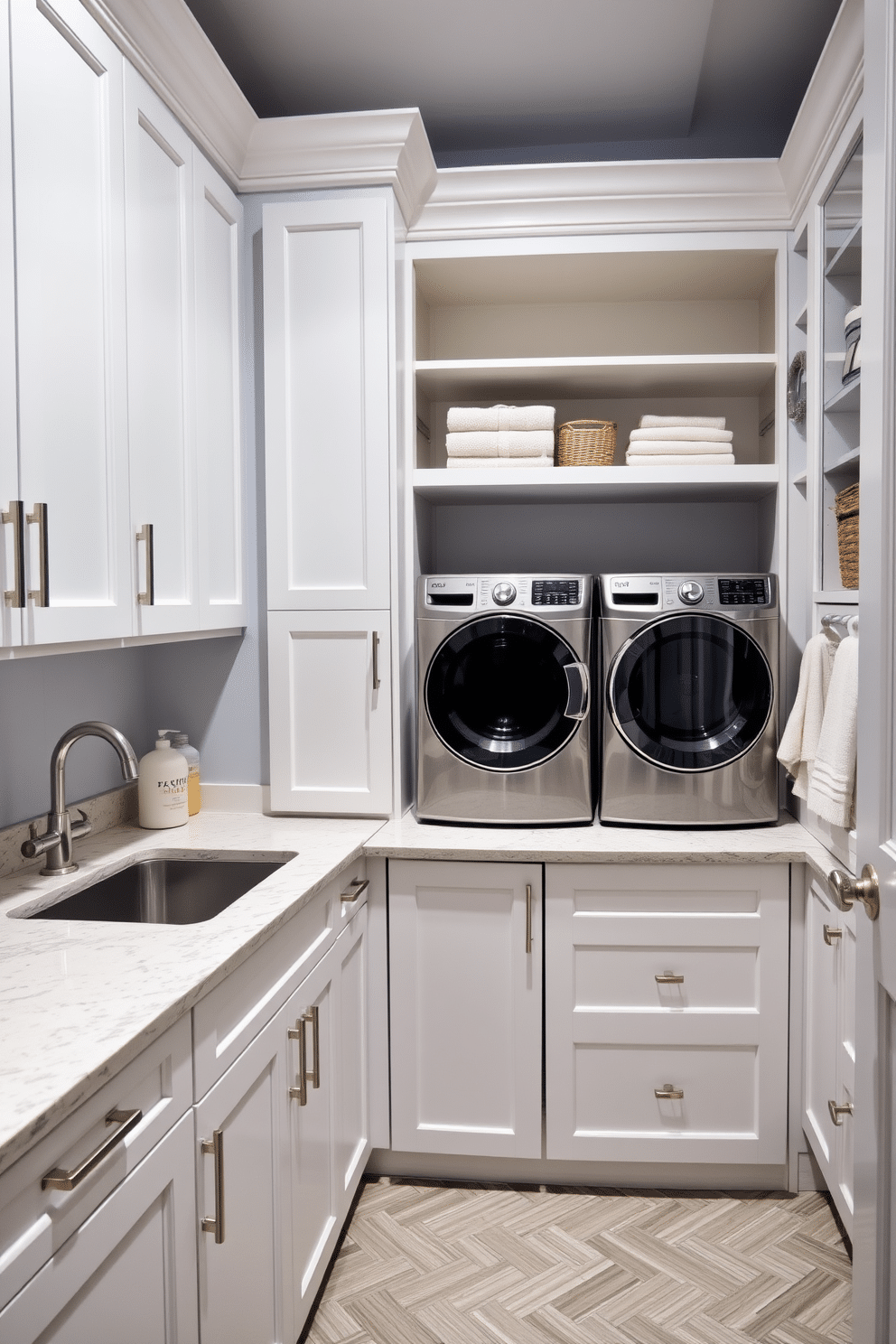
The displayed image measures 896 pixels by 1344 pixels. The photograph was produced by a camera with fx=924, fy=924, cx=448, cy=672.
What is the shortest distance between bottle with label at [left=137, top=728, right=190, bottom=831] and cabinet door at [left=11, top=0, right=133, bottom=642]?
596mm

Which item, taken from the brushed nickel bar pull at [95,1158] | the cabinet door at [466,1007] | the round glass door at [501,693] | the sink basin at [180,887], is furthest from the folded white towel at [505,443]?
the brushed nickel bar pull at [95,1158]

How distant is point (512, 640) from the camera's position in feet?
7.43

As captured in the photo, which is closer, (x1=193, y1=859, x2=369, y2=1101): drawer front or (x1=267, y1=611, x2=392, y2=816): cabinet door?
(x1=193, y1=859, x2=369, y2=1101): drawer front

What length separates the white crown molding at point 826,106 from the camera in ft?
5.48

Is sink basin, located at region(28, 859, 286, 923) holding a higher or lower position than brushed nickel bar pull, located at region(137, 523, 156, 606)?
lower

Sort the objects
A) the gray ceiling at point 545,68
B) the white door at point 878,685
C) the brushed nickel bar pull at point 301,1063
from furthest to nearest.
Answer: the gray ceiling at point 545,68 → the brushed nickel bar pull at point 301,1063 → the white door at point 878,685

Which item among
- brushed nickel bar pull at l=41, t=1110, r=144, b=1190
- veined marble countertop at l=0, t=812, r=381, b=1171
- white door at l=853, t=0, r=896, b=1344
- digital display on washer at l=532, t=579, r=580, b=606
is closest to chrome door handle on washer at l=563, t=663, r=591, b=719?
digital display on washer at l=532, t=579, r=580, b=606

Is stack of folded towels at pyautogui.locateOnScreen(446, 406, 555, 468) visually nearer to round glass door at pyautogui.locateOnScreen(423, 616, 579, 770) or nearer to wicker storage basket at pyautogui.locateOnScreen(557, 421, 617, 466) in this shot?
wicker storage basket at pyautogui.locateOnScreen(557, 421, 617, 466)

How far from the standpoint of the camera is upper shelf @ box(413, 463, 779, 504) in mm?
2344

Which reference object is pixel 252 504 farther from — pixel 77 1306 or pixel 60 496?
pixel 77 1306

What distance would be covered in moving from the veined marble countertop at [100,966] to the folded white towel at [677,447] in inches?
48.6

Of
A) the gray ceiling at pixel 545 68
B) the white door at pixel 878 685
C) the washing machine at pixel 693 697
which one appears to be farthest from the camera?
the washing machine at pixel 693 697

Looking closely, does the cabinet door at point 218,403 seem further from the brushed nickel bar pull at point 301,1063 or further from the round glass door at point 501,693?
the brushed nickel bar pull at point 301,1063

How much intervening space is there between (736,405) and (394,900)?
1755 millimetres
